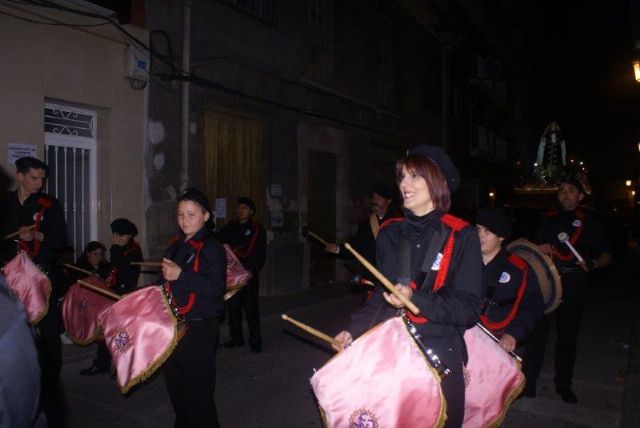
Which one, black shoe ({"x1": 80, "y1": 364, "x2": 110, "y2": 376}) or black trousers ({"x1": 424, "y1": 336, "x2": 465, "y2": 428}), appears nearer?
black trousers ({"x1": 424, "y1": 336, "x2": 465, "y2": 428})

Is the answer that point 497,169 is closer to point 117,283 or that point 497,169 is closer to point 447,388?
point 117,283

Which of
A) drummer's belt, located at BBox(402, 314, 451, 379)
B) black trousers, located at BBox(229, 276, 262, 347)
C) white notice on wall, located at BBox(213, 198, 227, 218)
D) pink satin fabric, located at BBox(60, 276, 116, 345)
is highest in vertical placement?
white notice on wall, located at BBox(213, 198, 227, 218)

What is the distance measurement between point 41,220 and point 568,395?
540cm

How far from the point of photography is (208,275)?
366 centimetres

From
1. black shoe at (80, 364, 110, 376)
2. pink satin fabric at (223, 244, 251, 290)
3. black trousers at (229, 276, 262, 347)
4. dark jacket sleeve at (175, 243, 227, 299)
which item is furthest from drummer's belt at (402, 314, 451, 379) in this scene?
black trousers at (229, 276, 262, 347)

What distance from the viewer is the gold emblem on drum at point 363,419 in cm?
234

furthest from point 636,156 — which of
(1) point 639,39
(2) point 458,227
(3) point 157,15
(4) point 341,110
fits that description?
(2) point 458,227

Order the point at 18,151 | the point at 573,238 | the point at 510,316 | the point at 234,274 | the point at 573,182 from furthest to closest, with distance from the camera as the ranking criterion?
the point at 18,151 < the point at 573,182 < the point at 573,238 < the point at 234,274 < the point at 510,316

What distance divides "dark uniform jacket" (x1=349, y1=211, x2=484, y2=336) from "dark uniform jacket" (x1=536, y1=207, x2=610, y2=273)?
322 centimetres

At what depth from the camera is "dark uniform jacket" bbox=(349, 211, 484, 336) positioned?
248cm

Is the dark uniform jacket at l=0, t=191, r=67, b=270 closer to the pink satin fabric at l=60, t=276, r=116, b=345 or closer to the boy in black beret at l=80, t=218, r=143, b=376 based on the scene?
the pink satin fabric at l=60, t=276, r=116, b=345

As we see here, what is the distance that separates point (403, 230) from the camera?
2.79 metres

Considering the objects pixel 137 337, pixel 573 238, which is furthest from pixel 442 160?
pixel 573 238

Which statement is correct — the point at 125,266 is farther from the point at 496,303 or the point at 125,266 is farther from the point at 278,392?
the point at 496,303
